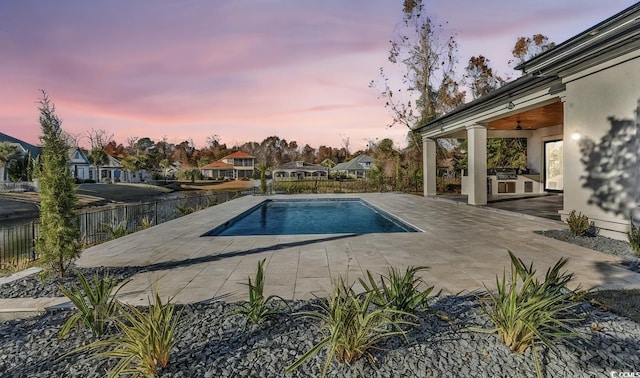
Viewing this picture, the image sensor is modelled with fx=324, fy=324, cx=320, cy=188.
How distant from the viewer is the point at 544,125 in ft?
44.3

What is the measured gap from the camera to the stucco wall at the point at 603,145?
5461 millimetres

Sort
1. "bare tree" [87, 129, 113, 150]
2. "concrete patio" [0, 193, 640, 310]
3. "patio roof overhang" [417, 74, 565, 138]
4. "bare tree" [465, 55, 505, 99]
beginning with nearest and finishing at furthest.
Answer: "concrete patio" [0, 193, 640, 310] < "patio roof overhang" [417, 74, 565, 138] < "bare tree" [465, 55, 505, 99] < "bare tree" [87, 129, 113, 150]

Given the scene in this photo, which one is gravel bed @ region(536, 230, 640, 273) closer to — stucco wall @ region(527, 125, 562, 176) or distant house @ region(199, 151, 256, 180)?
stucco wall @ region(527, 125, 562, 176)

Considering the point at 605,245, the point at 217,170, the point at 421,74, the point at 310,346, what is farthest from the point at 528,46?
the point at 217,170

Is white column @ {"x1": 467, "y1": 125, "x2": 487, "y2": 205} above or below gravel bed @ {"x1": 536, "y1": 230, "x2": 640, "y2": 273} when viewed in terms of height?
above

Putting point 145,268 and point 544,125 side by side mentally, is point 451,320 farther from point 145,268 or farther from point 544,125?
point 544,125

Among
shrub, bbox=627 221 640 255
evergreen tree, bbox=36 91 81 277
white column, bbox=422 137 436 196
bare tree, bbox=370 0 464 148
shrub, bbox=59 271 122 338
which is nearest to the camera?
shrub, bbox=59 271 122 338

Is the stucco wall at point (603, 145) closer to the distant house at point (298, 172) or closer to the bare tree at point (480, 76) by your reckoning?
the bare tree at point (480, 76)

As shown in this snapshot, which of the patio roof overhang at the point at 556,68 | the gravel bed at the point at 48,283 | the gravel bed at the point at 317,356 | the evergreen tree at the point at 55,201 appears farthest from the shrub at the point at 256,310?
the patio roof overhang at the point at 556,68

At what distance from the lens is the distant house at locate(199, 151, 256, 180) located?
63344mm

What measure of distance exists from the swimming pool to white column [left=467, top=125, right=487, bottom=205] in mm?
3402

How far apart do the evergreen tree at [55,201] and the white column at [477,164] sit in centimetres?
1125

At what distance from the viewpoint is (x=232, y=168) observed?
2499 inches

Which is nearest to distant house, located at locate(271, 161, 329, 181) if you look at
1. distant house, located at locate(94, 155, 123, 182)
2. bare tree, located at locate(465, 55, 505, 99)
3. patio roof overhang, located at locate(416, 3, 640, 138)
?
distant house, located at locate(94, 155, 123, 182)
